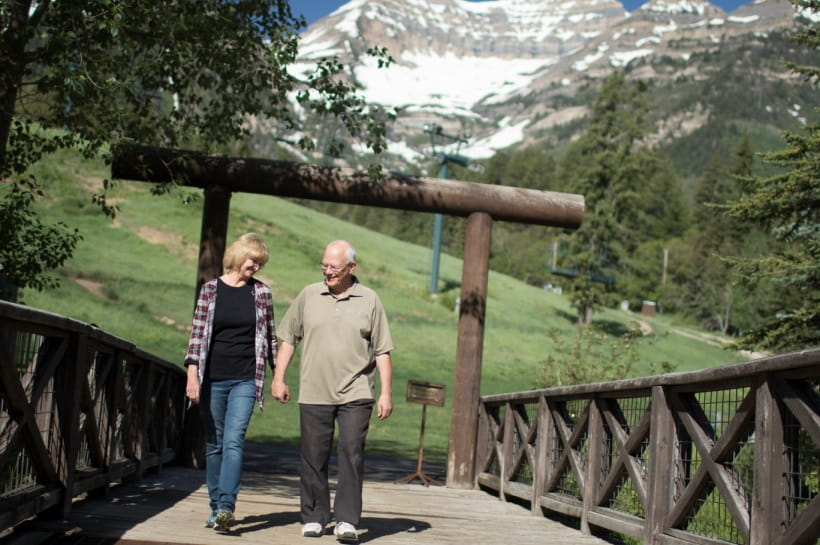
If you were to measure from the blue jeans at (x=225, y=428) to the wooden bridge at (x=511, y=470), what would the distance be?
288 mm

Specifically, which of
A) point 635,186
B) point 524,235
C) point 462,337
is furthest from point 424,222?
point 462,337

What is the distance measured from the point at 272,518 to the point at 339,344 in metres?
1.45

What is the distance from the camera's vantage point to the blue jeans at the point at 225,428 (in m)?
5.82

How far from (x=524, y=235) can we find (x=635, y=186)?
4119cm

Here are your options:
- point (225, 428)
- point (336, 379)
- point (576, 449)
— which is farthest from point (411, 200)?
point (225, 428)

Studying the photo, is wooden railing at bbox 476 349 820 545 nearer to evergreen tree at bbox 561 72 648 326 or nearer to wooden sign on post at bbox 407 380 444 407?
wooden sign on post at bbox 407 380 444 407

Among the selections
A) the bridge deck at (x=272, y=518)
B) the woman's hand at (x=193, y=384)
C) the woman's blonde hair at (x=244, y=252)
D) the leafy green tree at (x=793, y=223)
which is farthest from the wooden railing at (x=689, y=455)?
the leafy green tree at (x=793, y=223)

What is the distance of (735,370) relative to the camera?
4.58 meters

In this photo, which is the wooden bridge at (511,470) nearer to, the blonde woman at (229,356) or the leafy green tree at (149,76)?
the blonde woman at (229,356)

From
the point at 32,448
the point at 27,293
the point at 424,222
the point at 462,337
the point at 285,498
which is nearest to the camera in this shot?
the point at 32,448

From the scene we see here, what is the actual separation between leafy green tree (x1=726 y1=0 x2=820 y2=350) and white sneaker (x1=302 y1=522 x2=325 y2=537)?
10080 millimetres

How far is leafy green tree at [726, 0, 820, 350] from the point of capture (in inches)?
556

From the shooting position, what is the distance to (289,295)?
39.9 metres

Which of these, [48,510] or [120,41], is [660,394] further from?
[120,41]
